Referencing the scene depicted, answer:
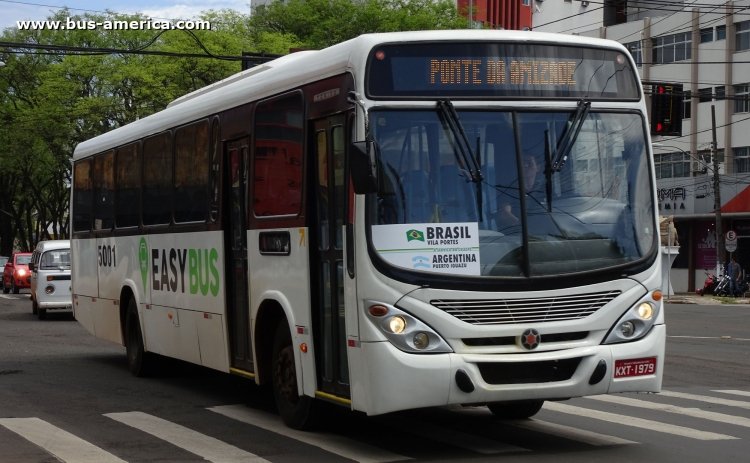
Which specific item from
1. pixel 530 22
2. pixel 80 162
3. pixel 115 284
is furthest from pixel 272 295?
pixel 530 22

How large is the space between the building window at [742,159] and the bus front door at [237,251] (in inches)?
1914

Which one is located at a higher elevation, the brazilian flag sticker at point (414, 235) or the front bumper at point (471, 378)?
the brazilian flag sticker at point (414, 235)

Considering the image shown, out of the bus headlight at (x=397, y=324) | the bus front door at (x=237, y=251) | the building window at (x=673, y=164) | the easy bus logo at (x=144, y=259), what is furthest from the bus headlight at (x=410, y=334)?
the building window at (x=673, y=164)

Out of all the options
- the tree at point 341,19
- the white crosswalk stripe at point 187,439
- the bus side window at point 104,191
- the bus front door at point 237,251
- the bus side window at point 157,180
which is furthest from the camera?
the tree at point 341,19

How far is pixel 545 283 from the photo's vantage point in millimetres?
9109

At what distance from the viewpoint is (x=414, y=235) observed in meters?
9.09

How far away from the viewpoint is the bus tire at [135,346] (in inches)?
623

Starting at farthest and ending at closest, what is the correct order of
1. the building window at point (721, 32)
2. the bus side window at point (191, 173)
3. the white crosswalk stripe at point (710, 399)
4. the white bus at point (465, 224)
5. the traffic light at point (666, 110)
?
the building window at point (721, 32)
the traffic light at point (666, 110)
the bus side window at point (191, 173)
the white crosswalk stripe at point (710, 399)
the white bus at point (465, 224)

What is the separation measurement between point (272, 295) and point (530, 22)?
77.1 metres

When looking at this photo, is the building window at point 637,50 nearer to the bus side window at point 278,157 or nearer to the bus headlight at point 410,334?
the bus side window at point 278,157

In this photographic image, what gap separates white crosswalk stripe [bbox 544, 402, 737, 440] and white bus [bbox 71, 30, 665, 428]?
1225mm

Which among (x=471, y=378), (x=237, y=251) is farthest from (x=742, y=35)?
(x=471, y=378)

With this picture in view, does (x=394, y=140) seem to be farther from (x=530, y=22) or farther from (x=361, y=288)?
(x=530, y=22)

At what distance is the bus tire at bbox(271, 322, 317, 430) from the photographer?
10.7m
